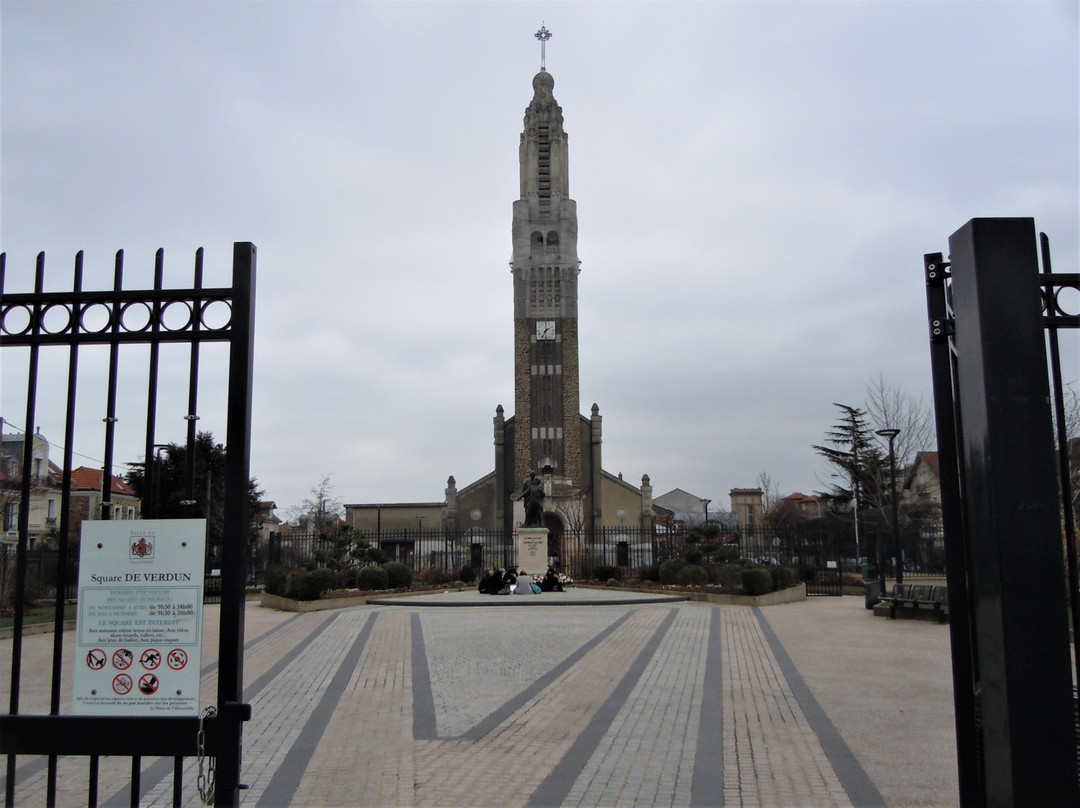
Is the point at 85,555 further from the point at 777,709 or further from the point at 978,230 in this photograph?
the point at 777,709

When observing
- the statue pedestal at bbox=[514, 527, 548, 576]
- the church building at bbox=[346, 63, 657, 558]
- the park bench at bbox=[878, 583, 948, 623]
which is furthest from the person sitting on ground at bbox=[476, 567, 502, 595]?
the church building at bbox=[346, 63, 657, 558]

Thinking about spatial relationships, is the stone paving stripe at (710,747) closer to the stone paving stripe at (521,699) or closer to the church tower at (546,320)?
the stone paving stripe at (521,699)

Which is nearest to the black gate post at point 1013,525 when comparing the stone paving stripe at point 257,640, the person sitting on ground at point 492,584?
the stone paving stripe at point 257,640

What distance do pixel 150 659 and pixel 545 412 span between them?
214 feet

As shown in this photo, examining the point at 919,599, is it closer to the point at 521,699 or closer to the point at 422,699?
the point at 521,699

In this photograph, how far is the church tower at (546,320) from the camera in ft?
226

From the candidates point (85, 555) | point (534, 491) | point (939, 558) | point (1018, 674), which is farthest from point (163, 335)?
point (939, 558)

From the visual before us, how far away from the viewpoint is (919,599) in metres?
18.8

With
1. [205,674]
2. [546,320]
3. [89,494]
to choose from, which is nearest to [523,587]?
[205,674]

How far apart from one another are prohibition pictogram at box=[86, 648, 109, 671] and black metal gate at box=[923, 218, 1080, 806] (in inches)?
160

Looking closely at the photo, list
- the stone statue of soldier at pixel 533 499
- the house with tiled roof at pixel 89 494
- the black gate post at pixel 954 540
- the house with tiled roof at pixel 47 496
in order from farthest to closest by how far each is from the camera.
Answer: the house with tiled roof at pixel 89 494 → the house with tiled roof at pixel 47 496 → the stone statue of soldier at pixel 533 499 → the black gate post at pixel 954 540

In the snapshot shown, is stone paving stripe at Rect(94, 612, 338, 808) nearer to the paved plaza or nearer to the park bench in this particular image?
the paved plaza

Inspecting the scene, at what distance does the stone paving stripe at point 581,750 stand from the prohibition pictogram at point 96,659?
289 centimetres

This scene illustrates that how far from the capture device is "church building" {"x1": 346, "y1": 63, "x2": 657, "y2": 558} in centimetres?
6875
